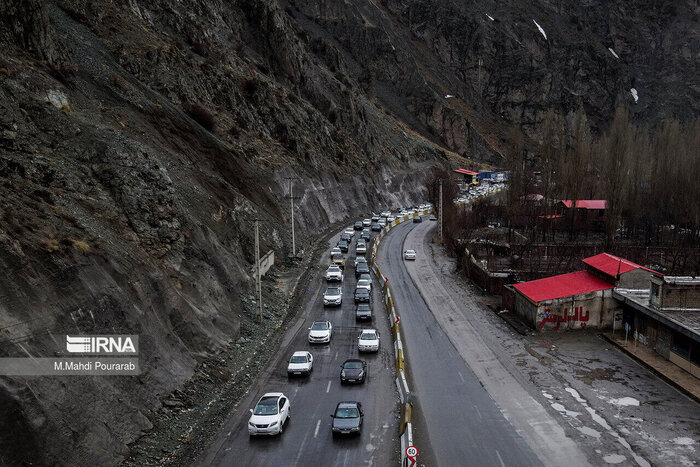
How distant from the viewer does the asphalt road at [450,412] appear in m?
20.2

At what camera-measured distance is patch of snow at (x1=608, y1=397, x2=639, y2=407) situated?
995 inches

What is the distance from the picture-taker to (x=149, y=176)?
32375 millimetres

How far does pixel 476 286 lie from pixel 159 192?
29.3 meters

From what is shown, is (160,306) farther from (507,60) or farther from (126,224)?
(507,60)

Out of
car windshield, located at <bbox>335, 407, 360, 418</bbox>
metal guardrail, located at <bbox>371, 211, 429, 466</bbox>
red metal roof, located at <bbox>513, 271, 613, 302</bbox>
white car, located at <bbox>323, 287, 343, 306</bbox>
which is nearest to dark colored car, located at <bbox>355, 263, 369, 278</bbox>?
metal guardrail, located at <bbox>371, 211, 429, 466</bbox>

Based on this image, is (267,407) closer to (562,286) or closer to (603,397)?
(603,397)

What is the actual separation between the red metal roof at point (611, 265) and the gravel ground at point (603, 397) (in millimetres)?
4775

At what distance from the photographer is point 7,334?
17.0m

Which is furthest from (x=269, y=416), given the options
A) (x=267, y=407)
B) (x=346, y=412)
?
(x=346, y=412)

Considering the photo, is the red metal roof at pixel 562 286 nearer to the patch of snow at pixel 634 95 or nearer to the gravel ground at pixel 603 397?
the gravel ground at pixel 603 397

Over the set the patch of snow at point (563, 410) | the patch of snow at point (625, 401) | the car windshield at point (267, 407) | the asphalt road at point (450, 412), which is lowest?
the patch of snow at point (625, 401)

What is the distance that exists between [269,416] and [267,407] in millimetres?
573

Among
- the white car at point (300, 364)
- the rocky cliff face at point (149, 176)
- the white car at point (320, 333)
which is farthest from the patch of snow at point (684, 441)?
the rocky cliff face at point (149, 176)

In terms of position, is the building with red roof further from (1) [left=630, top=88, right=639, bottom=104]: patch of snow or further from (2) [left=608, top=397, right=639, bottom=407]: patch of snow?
(1) [left=630, top=88, right=639, bottom=104]: patch of snow
